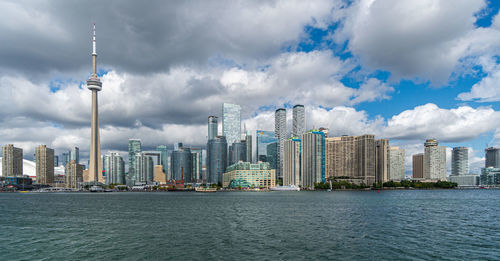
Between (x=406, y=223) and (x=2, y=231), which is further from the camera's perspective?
(x=406, y=223)

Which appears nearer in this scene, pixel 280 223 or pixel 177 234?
pixel 177 234

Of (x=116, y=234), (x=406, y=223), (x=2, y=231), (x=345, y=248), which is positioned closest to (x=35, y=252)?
(x=116, y=234)

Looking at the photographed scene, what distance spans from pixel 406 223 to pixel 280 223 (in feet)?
89.0

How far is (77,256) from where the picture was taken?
4112 centimetres

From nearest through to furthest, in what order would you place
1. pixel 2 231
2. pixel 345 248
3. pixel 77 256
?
pixel 77 256 → pixel 345 248 → pixel 2 231

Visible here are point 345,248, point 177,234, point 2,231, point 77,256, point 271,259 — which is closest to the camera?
point 271,259

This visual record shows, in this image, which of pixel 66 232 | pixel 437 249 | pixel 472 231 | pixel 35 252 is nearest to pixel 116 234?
pixel 66 232

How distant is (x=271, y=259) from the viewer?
3816 centimetres

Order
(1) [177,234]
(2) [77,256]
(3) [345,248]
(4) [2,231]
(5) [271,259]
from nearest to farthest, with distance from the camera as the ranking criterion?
(5) [271,259] → (2) [77,256] → (3) [345,248] → (1) [177,234] → (4) [2,231]

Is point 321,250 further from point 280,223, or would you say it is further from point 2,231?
point 2,231

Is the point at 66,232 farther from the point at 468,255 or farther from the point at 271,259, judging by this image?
the point at 468,255

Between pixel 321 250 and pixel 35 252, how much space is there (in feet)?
127

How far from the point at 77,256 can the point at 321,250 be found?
104 feet

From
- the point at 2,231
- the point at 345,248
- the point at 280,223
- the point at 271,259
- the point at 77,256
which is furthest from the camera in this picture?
the point at 280,223
